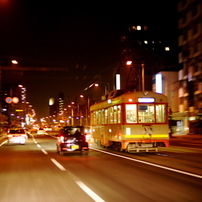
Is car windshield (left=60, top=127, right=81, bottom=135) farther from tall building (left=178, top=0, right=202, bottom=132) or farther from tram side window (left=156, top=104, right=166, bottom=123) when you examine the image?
tall building (left=178, top=0, right=202, bottom=132)

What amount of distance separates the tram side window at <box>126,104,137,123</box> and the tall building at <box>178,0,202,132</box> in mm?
26162

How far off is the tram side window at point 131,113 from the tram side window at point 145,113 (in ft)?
0.86

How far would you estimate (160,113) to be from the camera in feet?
66.0

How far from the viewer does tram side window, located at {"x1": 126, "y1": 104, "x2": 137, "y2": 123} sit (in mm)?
19703

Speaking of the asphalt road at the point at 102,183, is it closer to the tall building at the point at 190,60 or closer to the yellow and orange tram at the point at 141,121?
the yellow and orange tram at the point at 141,121

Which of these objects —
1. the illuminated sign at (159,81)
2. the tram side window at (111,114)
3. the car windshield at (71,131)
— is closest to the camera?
the car windshield at (71,131)

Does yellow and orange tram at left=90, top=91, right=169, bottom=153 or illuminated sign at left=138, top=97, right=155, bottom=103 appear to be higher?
illuminated sign at left=138, top=97, right=155, bottom=103

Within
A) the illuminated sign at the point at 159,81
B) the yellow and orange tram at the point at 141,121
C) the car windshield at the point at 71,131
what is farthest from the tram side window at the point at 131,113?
the illuminated sign at the point at 159,81

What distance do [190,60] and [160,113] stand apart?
3068 cm

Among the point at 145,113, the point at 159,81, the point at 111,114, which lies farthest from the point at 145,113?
the point at 159,81

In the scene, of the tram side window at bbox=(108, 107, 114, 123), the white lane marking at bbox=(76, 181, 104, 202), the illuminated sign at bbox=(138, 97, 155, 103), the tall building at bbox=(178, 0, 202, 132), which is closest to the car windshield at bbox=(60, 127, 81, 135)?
the tram side window at bbox=(108, 107, 114, 123)

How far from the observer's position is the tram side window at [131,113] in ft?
64.6

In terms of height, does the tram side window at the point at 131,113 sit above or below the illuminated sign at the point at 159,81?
below

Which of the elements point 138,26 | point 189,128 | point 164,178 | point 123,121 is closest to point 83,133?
point 123,121
